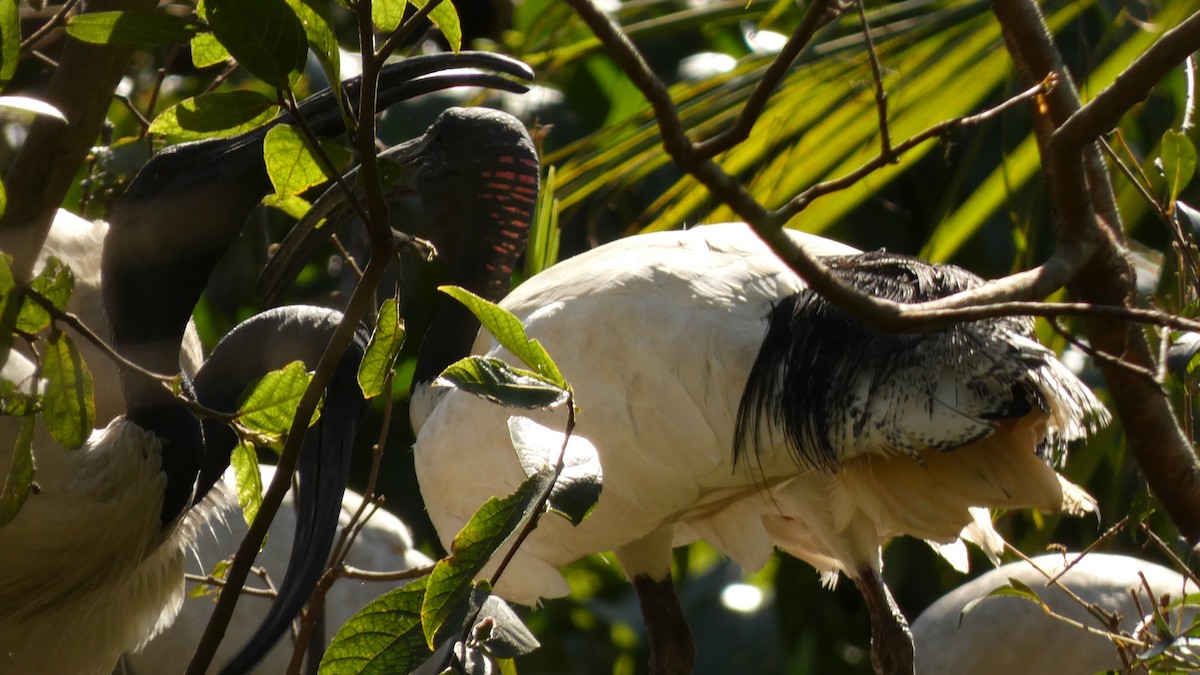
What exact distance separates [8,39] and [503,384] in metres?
0.34

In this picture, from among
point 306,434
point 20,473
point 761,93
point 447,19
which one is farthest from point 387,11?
point 306,434

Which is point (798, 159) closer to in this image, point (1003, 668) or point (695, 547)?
point (1003, 668)

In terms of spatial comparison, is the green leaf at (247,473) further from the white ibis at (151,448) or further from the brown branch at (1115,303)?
the brown branch at (1115,303)

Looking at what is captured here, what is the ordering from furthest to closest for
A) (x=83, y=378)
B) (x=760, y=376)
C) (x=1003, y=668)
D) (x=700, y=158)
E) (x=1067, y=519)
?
(x=1067, y=519)
(x=1003, y=668)
(x=760, y=376)
(x=83, y=378)
(x=700, y=158)

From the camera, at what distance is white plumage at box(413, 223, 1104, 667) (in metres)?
2.17

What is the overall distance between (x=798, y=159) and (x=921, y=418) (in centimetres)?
67

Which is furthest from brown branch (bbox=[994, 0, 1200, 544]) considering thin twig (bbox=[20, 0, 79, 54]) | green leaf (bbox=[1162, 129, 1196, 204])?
thin twig (bbox=[20, 0, 79, 54])

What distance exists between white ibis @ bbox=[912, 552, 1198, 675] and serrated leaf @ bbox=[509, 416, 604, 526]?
2.25 m

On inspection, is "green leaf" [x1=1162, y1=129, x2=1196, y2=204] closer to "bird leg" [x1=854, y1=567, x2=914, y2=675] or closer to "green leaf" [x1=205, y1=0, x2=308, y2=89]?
"green leaf" [x1=205, y1=0, x2=308, y2=89]

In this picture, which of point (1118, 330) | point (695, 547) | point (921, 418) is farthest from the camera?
point (695, 547)

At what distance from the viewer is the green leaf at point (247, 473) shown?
41.9 inches

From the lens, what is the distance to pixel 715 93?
2.67 metres

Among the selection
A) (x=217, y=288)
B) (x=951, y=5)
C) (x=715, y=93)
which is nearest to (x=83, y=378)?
(x=715, y=93)

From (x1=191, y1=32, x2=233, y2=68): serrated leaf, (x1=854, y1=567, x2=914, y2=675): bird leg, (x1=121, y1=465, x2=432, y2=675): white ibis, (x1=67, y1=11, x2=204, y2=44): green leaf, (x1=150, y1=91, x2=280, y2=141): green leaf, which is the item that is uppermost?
(x1=67, y1=11, x2=204, y2=44): green leaf
